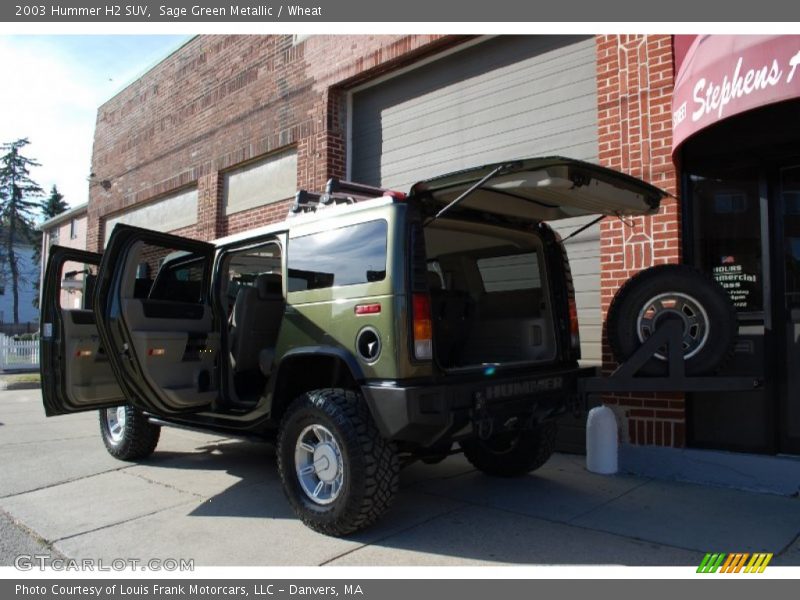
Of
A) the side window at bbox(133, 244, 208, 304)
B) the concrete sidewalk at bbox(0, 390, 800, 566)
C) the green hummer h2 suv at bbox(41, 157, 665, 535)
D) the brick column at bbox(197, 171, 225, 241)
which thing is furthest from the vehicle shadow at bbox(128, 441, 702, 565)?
the brick column at bbox(197, 171, 225, 241)

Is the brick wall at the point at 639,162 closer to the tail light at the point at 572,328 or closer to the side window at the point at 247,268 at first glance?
the tail light at the point at 572,328

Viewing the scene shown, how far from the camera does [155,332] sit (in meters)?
4.91

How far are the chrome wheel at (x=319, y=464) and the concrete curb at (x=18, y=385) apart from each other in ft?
38.9

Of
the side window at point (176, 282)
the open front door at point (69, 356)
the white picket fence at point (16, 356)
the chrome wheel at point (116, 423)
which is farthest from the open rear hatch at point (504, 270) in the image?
the white picket fence at point (16, 356)

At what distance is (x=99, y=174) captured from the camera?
15391 mm

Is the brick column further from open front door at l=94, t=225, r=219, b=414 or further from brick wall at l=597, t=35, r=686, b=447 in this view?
brick wall at l=597, t=35, r=686, b=447

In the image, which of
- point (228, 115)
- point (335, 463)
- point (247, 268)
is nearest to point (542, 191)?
point (335, 463)

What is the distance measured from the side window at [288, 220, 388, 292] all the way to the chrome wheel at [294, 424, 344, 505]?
984 millimetres

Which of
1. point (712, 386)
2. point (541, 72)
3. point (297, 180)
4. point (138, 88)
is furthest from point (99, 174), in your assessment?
point (712, 386)

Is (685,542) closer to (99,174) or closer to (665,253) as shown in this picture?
(665,253)

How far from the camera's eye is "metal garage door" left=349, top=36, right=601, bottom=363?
6.15 meters

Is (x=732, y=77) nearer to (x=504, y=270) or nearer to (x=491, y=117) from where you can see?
(x=504, y=270)

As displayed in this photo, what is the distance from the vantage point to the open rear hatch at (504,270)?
420 cm

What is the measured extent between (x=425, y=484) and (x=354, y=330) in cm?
191
